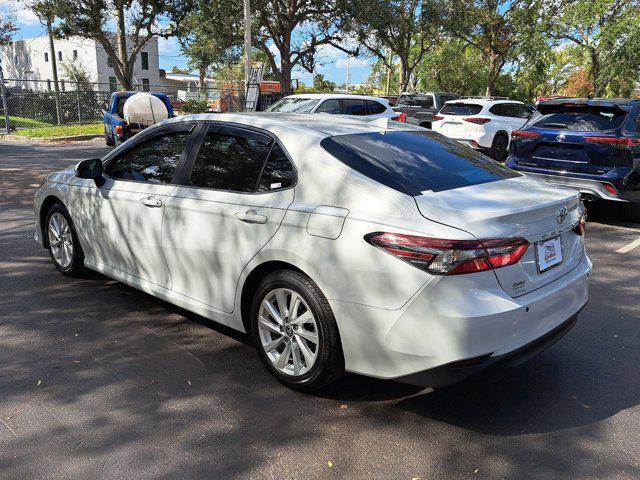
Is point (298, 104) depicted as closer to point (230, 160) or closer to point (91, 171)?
point (91, 171)

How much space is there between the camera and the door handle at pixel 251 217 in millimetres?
3277

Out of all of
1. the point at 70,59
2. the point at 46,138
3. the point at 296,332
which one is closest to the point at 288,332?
the point at 296,332

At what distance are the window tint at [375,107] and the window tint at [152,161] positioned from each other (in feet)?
32.2

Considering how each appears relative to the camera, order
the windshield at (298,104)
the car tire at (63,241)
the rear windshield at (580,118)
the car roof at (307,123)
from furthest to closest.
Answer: the windshield at (298,104), the rear windshield at (580,118), the car tire at (63,241), the car roof at (307,123)

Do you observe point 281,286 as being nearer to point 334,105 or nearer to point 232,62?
point 334,105

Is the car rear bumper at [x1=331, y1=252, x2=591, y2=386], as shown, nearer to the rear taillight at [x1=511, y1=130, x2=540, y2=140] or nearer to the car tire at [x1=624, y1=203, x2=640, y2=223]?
the rear taillight at [x1=511, y1=130, x2=540, y2=140]

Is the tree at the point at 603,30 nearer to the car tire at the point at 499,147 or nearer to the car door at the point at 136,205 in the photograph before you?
the car tire at the point at 499,147

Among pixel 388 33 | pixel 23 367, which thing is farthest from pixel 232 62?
pixel 23 367

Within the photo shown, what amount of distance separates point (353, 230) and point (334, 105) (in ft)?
33.2

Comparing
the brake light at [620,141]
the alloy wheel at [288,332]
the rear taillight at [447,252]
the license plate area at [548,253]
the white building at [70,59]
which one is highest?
the white building at [70,59]

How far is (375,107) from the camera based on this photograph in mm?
13820

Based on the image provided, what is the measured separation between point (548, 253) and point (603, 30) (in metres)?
22.4

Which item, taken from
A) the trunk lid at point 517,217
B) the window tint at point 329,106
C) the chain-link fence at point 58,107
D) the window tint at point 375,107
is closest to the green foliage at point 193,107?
the chain-link fence at point 58,107

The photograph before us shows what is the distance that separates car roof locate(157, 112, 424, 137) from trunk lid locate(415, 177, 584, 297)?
862 millimetres
